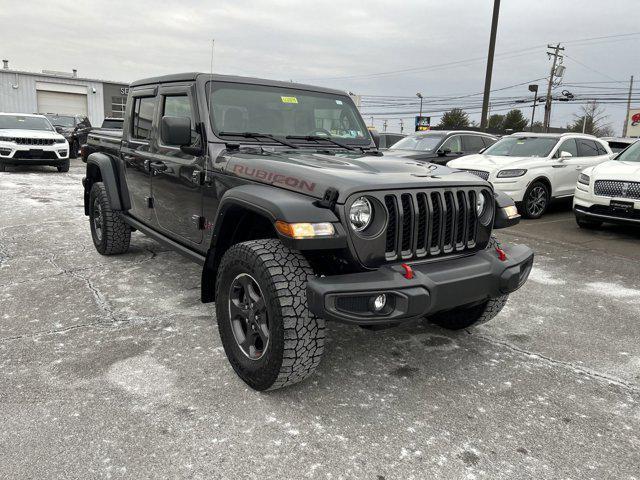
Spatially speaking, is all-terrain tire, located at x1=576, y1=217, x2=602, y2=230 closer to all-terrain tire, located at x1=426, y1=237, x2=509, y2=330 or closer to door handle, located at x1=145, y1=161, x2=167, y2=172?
all-terrain tire, located at x1=426, y1=237, x2=509, y2=330

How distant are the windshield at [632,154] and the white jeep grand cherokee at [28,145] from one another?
534 inches

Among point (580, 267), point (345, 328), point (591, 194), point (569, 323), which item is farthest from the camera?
point (591, 194)

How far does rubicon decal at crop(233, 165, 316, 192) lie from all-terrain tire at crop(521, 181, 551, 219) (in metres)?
7.09

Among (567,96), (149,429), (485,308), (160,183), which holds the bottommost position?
(149,429)

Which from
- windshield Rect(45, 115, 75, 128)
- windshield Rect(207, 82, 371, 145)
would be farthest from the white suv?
windshield Rect(45, 115, 75, 128)

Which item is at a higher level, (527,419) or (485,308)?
(485,308)

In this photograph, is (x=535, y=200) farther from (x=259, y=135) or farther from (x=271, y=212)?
(x=271, y=212)

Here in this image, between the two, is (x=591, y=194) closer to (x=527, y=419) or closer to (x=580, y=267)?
(x=580, y=267)

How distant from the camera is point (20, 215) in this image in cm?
774

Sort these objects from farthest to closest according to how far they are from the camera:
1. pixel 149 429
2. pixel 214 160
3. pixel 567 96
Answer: pixel 567 96
pixel 214 160
pixel 149 429

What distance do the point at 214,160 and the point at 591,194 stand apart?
636 cm

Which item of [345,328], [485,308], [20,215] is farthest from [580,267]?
[20,215]

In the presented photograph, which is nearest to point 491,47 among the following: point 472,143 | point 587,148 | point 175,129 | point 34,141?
point 472,143

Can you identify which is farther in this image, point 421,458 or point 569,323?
point 569,323
